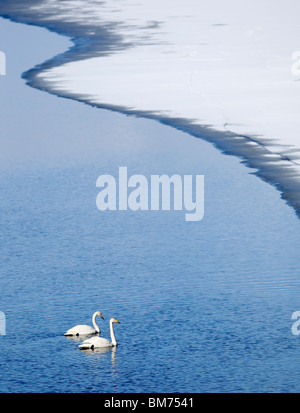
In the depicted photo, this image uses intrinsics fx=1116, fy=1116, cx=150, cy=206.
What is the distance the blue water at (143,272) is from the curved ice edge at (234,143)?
21 centimetres

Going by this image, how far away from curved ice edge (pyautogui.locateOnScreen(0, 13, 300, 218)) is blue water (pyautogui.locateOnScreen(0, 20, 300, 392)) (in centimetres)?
21

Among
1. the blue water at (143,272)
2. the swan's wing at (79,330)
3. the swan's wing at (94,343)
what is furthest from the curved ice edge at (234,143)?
the swan's wing at (94,343)

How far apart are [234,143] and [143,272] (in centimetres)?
664

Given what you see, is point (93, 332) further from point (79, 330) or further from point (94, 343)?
point (94, 343)

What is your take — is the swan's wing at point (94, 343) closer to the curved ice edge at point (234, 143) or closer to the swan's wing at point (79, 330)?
the swan's wing at point (79, 330)

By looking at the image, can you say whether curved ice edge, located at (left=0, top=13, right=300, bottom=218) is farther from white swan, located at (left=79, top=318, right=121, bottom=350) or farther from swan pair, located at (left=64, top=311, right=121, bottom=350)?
white swan, located at (left=79, top=318, right=121, bottom=350)

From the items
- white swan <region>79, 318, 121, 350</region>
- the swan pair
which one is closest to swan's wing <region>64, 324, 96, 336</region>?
the swan pair

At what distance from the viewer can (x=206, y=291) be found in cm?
1234

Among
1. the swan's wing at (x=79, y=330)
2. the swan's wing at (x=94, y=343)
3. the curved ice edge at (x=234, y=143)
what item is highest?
the curved ice edge at (x=234, y=143)

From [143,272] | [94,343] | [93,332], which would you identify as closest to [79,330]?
[93,332]

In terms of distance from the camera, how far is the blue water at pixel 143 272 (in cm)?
1014

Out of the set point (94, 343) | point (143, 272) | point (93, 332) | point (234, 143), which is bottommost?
point (94, 343)

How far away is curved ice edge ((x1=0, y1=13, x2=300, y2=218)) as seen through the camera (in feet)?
54.6

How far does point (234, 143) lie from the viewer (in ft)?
63.3
